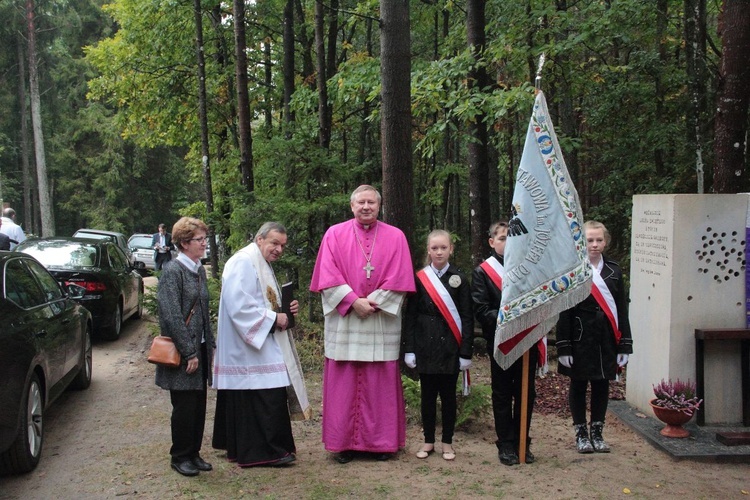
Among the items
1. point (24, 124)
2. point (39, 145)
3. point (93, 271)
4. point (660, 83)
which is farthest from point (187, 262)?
point (24, 124)

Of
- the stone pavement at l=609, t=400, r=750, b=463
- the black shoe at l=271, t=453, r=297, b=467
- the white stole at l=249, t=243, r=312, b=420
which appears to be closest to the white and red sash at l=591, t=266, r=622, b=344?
the stone pavement at l=609, t=400, r=750, b=463

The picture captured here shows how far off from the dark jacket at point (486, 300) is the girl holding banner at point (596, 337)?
560 millimetres

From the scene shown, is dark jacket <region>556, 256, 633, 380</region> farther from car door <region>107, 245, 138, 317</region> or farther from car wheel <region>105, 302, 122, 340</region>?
car door <region>107, 245, 138, 317</region>

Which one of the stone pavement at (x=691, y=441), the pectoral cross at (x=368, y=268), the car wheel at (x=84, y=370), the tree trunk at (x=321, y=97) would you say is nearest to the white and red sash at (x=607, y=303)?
the stone pavement at (x=691, y=441)

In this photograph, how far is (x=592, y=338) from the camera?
551 centimetres

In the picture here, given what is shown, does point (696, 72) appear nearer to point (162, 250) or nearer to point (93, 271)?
point (93, 271)

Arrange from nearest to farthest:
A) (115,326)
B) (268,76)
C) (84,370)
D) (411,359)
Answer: (411,359) < (84,370) < (115,326) < (268,76)

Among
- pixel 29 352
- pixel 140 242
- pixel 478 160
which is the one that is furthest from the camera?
pixel 140 242

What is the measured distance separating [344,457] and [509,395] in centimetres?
142

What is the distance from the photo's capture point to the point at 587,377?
551cm

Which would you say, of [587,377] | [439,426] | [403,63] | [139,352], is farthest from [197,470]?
[139,352]

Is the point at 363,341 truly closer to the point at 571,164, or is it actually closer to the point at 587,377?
the point at 587,377

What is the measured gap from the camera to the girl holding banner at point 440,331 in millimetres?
5359

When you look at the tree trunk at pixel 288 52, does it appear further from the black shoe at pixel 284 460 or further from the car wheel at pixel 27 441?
the black shoe at pixel 284 460
